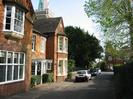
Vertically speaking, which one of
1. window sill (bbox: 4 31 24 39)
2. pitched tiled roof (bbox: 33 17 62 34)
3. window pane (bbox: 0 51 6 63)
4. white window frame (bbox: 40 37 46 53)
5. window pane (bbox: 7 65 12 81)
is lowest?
window pane (bbox: 7 65 12 81)

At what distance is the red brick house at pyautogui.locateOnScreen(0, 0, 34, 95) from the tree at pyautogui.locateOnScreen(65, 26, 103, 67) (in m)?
41.3

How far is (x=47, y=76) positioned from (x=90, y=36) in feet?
116

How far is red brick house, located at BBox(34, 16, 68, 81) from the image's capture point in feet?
138

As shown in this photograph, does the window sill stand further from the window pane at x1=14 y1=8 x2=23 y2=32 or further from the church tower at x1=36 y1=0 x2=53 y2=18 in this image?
the church tower at x1=36 y1=0 x2=53 y2=18

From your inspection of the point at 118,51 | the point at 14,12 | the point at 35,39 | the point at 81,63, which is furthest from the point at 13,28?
the point at 81,63

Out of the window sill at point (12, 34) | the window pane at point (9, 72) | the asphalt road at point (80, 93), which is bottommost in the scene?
the asphalt road at point (80, 93)

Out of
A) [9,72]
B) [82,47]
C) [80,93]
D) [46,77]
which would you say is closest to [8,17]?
[9,72]

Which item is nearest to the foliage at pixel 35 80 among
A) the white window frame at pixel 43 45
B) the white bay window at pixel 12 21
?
the white window frame at pixel 43 45

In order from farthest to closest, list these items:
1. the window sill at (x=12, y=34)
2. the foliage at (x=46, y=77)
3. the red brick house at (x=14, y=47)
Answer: the foliage at (x=46, y=77) → the window sill at (x=12, y=34) → the red brick house at (x=14, y=47)

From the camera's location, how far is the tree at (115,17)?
24391mm

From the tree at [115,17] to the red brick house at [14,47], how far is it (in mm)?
6180

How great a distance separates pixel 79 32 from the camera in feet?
236

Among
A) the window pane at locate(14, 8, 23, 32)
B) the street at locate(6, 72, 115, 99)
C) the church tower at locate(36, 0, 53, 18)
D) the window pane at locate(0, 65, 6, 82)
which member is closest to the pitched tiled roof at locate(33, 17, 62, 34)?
the street at locate(6, 72, 115, 99)

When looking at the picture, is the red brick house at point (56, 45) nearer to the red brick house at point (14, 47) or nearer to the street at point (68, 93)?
the street at point (68, 93)
